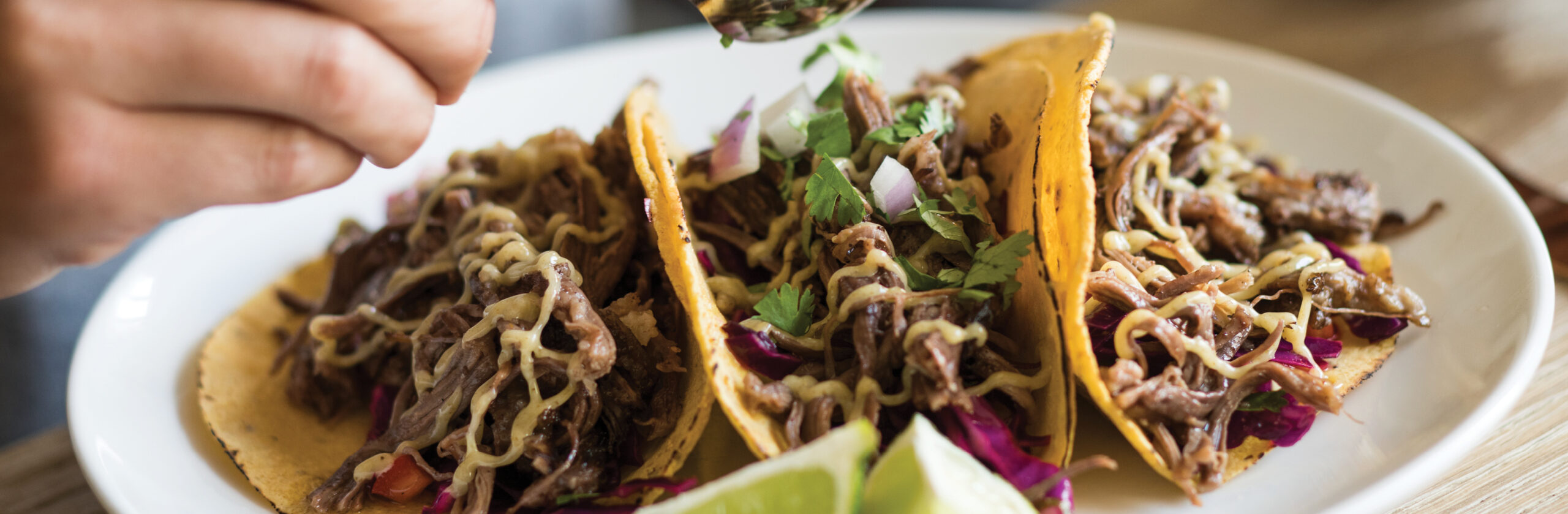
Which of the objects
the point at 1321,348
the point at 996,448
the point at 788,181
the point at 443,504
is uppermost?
the point at 788,181

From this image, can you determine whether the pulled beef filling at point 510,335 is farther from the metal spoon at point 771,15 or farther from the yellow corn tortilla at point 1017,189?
the metal spoon at point 771,15

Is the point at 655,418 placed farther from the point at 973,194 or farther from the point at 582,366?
the point at 973,194

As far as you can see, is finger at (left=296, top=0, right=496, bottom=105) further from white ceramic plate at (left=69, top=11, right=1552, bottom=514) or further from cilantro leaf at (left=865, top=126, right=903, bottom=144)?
white ceramic plate at (left=69, top=11, right=1552, bottom=514)

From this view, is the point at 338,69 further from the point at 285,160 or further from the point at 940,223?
the point at 940,223

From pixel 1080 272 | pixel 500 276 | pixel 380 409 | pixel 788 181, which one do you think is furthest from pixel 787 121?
pixel 380 409

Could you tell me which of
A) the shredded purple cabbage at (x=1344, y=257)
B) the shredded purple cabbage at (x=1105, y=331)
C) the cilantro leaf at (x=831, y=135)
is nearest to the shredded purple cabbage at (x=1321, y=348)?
the shredded purple cabbage at (x=1344, y=257)

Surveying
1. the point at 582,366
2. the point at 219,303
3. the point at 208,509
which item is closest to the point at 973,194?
the point at 582,366
